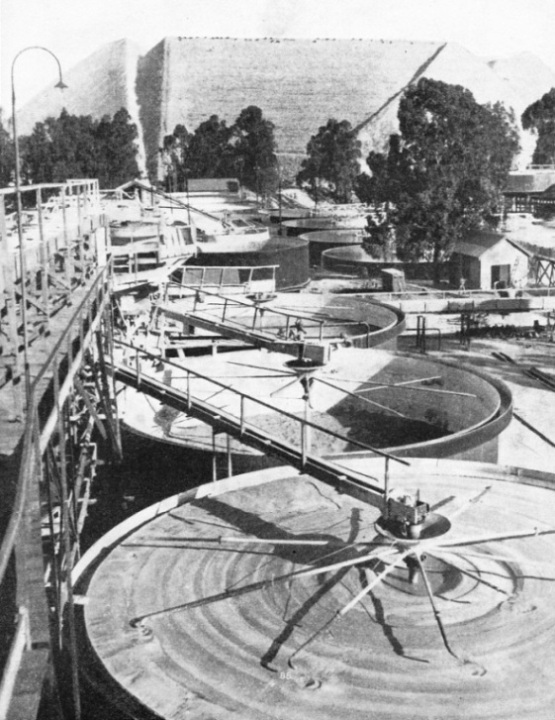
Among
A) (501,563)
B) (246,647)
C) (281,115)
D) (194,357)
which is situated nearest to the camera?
(246,647)

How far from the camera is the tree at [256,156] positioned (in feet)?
326

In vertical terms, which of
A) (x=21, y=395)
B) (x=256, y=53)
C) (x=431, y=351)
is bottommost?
(x=431, y=351)

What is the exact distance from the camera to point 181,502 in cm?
1578

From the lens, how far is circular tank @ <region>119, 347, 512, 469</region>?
80.9ft

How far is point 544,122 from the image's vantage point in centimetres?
10512

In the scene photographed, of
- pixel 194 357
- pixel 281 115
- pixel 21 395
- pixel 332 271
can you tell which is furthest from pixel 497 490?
pixel 281 115

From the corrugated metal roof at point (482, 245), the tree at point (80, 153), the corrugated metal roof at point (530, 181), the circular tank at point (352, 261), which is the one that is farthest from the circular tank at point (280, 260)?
the corrugated metal roof at point (530, 181)

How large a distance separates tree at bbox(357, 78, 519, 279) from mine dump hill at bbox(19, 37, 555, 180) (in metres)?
105

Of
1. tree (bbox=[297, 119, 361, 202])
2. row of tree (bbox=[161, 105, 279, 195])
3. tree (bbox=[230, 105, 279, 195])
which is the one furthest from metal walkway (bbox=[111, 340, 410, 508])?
tree (bbox=[297, 119, 361, 202])

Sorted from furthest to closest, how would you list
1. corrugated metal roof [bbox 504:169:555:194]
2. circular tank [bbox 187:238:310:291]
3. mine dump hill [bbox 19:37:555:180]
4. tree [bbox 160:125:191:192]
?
mine dump hill [bbox 19:37:555:180] → tree [bbox 160:125:191:192] → corrugated metal roof [bbox 504:169:555:194] → circular tank [bbox 187:238:310:291]

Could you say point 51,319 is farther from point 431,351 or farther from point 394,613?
point 431,351

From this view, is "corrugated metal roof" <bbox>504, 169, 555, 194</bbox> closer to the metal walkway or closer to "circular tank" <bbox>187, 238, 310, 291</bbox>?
"circular tank" <bbox>187, 238, 310, 291</bbox>

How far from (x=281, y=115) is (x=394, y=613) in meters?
163

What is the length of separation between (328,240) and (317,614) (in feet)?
187
